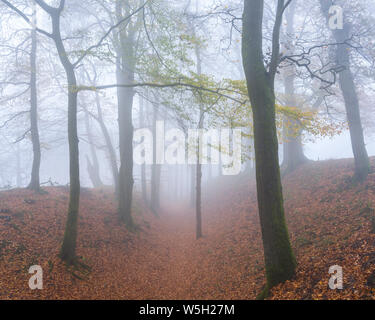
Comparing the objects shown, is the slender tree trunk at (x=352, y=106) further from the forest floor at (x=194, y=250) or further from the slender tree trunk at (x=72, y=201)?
the slender tree trunk at (x=72, y=201)

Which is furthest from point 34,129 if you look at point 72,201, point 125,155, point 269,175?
point 269,175

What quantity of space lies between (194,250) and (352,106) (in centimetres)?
967

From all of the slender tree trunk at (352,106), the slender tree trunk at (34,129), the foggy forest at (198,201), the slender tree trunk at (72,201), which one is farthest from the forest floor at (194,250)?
the slender tree trunk at (352,106)

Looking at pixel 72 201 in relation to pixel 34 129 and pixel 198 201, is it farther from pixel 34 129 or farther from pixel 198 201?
pixel 198 201

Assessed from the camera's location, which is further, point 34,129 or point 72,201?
point 34,129

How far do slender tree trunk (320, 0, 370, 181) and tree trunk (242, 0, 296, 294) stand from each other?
5887mm

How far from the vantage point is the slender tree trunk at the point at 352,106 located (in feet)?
30.3

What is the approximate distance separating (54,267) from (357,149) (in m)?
11.8

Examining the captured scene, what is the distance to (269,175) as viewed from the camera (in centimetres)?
526

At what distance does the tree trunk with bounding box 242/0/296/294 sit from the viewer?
5.25 metres

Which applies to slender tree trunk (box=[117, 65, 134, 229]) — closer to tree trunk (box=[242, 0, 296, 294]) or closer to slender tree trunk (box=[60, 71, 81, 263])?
slender tree trunk (box=[60, 71, 81, 263])

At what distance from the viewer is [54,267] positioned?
22.3ft

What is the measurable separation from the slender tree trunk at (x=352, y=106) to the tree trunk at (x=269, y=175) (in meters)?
5.89
